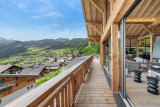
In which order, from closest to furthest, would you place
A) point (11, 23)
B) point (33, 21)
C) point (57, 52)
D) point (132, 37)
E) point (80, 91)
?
point (80, 91) < point (132, 37) < point (57, 52) < point (11, 23) < point (33, 21)

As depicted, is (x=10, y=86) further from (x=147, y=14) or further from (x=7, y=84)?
(x=147, y=14)

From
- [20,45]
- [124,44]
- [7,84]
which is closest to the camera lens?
[124,44]

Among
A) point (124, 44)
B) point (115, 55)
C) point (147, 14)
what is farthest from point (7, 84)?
point (147, 14)

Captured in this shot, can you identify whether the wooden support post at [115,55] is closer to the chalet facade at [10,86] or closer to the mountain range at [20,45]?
the chalet facade at [10,86]

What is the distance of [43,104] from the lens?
2.91 feet

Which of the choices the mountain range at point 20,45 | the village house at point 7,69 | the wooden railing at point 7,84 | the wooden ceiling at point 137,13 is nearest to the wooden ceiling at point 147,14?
the wooden ceiling at point 137,13

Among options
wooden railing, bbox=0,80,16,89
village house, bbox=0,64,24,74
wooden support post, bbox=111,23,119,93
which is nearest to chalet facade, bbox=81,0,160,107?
wooden support post, bbox=111,23,119,93

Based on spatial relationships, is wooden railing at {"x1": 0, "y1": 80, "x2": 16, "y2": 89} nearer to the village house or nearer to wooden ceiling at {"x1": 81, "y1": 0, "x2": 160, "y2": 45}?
the village house

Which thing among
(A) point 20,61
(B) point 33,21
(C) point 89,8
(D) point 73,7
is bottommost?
(A) point 20,61

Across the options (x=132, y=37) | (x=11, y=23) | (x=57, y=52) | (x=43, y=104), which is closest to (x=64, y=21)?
(x=11, y=23)

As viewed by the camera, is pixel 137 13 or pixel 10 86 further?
pixel 10 86

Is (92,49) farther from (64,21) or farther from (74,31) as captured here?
(64,21)

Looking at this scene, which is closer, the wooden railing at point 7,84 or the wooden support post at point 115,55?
the wooden support post at point 115,55

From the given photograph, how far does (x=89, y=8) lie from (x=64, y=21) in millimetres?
131744
